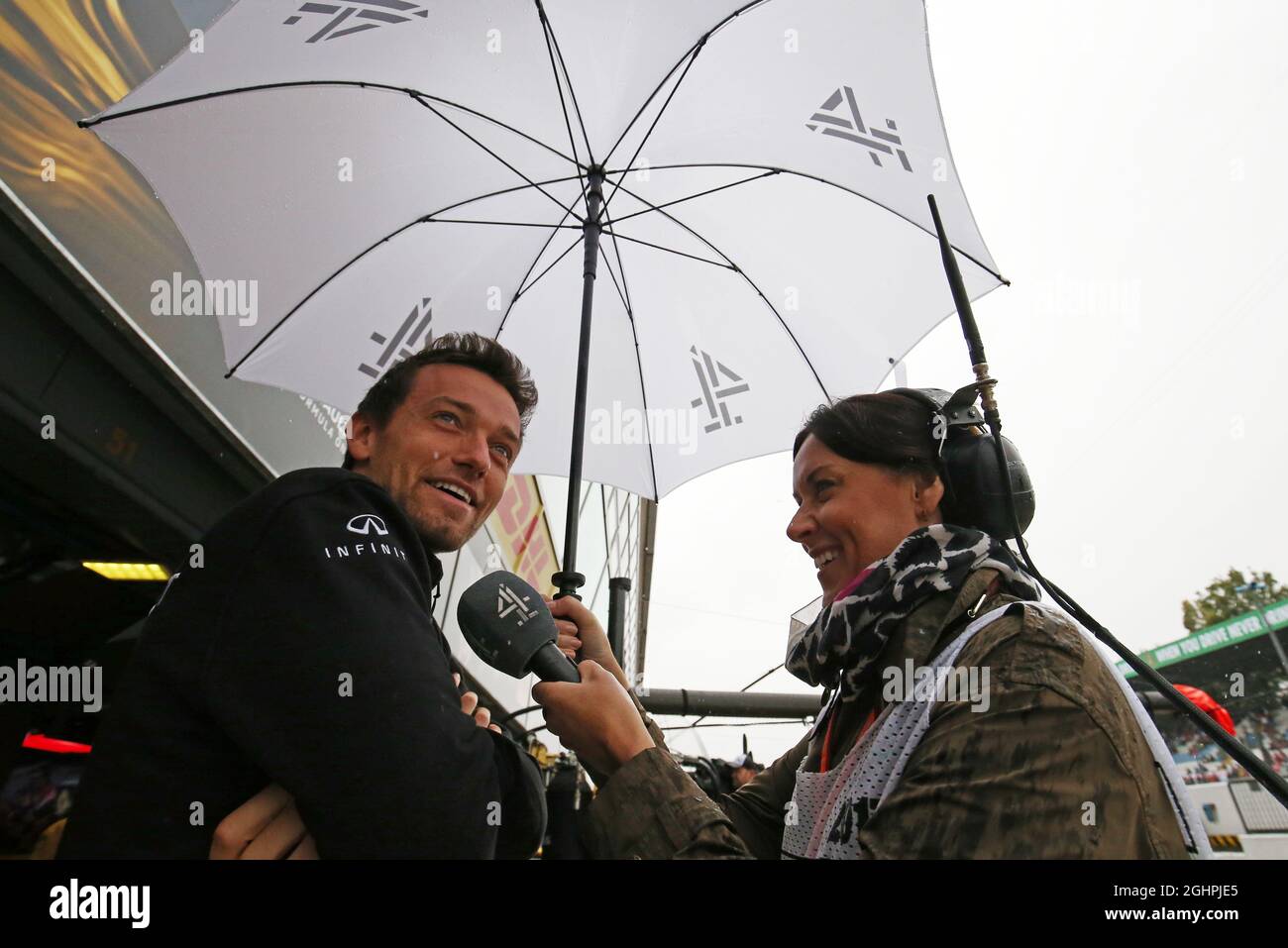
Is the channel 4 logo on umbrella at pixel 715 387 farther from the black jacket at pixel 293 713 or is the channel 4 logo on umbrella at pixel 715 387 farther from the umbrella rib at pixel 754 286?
the black jacket at pixel 293 713

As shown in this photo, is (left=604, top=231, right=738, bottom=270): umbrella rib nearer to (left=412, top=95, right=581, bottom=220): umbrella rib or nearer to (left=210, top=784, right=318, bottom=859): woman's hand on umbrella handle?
(left=412, top=95, right=581, bottom=220): umbrella rib

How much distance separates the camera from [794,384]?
337 cm

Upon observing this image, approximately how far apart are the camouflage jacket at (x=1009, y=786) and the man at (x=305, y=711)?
0.21m

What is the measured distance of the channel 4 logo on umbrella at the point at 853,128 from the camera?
2.58 m

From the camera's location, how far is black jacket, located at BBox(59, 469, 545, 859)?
0.93m

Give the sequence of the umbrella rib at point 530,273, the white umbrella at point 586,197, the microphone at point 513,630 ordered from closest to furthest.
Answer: the microphone at point 513,630 → the white umbrella at point 586,197 → the umbrella rib at point 530,273

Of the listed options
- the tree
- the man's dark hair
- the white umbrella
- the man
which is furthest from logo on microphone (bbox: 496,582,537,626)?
the tree

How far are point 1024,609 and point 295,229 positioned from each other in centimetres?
269

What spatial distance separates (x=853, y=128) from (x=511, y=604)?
7.46 feet

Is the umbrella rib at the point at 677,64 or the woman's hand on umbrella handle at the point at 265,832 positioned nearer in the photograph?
the woman's hand on umbrella handle at the point at 265,832

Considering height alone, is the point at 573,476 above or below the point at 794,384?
below

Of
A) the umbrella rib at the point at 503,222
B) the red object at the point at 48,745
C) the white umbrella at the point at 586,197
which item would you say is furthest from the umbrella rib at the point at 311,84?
the red object at the point at 48,745
